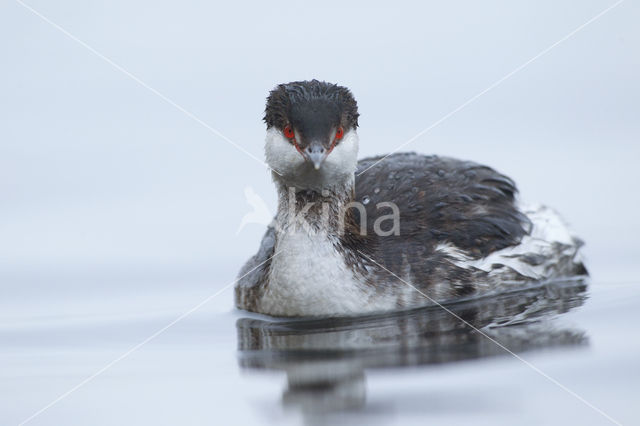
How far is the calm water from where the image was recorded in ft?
22.7

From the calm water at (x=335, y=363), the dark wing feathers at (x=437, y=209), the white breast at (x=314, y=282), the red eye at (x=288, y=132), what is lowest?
the calm water at (x=335, y=363)

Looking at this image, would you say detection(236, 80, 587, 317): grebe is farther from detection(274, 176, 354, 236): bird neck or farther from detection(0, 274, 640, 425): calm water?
detection(0, 274, 640, 425): calm water

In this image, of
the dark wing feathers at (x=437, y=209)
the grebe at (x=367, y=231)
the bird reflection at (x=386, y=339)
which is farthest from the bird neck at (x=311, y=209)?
the bird reflection at (x=386, y=339)

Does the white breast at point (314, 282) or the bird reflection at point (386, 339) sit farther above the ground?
the white breast at point (314, 282)

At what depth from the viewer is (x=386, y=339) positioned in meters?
8.66

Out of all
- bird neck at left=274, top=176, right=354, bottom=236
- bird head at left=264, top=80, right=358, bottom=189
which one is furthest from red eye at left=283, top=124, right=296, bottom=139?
bird neck at left=274, top=176, right=354, bottom=236

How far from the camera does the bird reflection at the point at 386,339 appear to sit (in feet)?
24.8

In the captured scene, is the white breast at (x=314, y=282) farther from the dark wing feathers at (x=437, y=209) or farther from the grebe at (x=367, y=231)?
the dark wing feathers at (x=437, y=209)

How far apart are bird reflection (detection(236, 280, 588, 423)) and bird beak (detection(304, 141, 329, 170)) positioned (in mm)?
1354

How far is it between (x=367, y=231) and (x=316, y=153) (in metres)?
1.36

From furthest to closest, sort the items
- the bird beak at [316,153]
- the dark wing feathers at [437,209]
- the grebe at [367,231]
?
the dark wing feathers at [437,209] → the grebe at [367,231] → the bird beak at [316,153]

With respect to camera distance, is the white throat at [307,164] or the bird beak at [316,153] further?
the white throat at [307,164]

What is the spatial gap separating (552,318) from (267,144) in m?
2.79

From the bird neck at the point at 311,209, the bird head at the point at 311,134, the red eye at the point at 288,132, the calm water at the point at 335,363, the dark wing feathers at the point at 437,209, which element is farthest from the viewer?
the dark wing feathers at the point at 437,209
